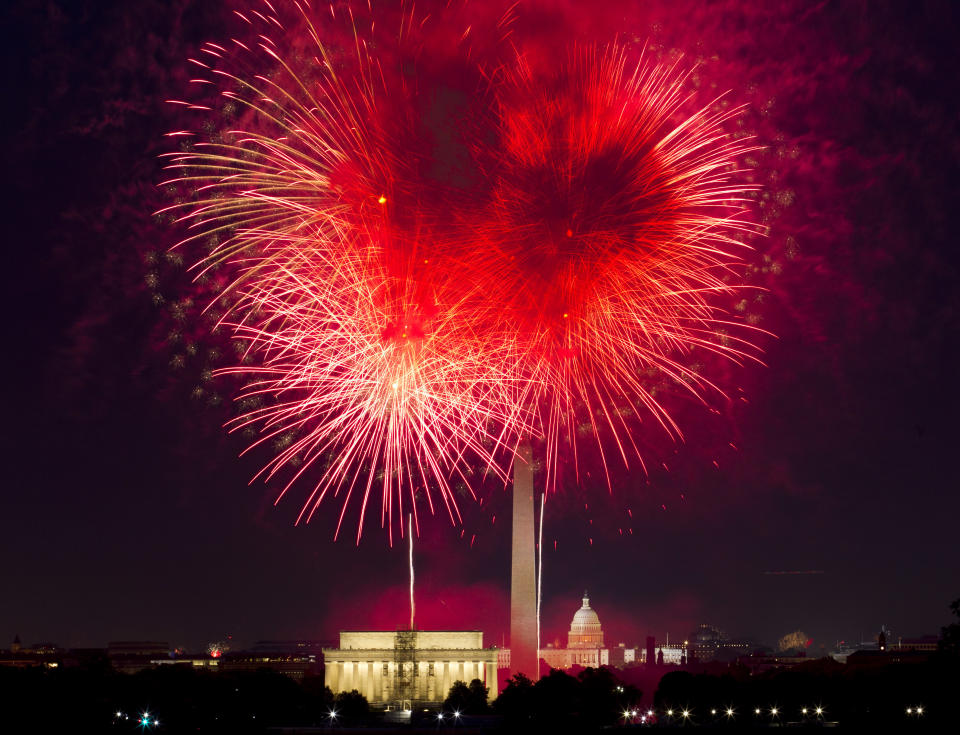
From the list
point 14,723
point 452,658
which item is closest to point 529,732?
point 14,723

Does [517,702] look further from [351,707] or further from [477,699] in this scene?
[351,707]

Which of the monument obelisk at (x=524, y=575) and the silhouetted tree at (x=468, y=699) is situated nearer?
the monument obelisk at (x=524, y=575)

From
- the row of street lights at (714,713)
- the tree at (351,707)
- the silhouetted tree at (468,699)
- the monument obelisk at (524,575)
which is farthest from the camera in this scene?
the silhouetted tree at (468,699)

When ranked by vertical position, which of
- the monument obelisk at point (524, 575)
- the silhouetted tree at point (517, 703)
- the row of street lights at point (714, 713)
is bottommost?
the row of street lights at point (714, 713)

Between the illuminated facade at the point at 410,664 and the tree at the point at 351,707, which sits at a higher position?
the illuminated facade at the point at 410,664

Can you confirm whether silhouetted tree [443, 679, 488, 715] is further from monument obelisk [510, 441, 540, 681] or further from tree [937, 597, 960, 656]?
tree [937, 597, 960, 656]

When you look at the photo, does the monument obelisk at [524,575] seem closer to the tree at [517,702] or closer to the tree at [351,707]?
the tree at [517,702]

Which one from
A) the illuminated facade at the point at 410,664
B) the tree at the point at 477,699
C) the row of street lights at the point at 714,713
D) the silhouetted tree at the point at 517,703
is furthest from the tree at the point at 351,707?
the row of street lights at the point at 714,713

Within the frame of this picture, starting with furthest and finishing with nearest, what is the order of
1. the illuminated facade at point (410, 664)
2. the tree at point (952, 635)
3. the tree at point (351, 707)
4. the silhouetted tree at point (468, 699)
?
1. the illuminated facade at point (410, 664)
2. the silhouetted tree at point (468, 699)
3. the tree at point (351, 707)
4. the tree at point (952, 635)

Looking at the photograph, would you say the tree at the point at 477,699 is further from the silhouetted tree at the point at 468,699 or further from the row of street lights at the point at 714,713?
the row of street lights at the point at 714,713

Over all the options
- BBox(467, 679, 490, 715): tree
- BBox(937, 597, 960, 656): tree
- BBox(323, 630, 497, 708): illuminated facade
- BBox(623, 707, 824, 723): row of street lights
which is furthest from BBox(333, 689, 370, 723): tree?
BBox(937, 597, 960, 656): tree
